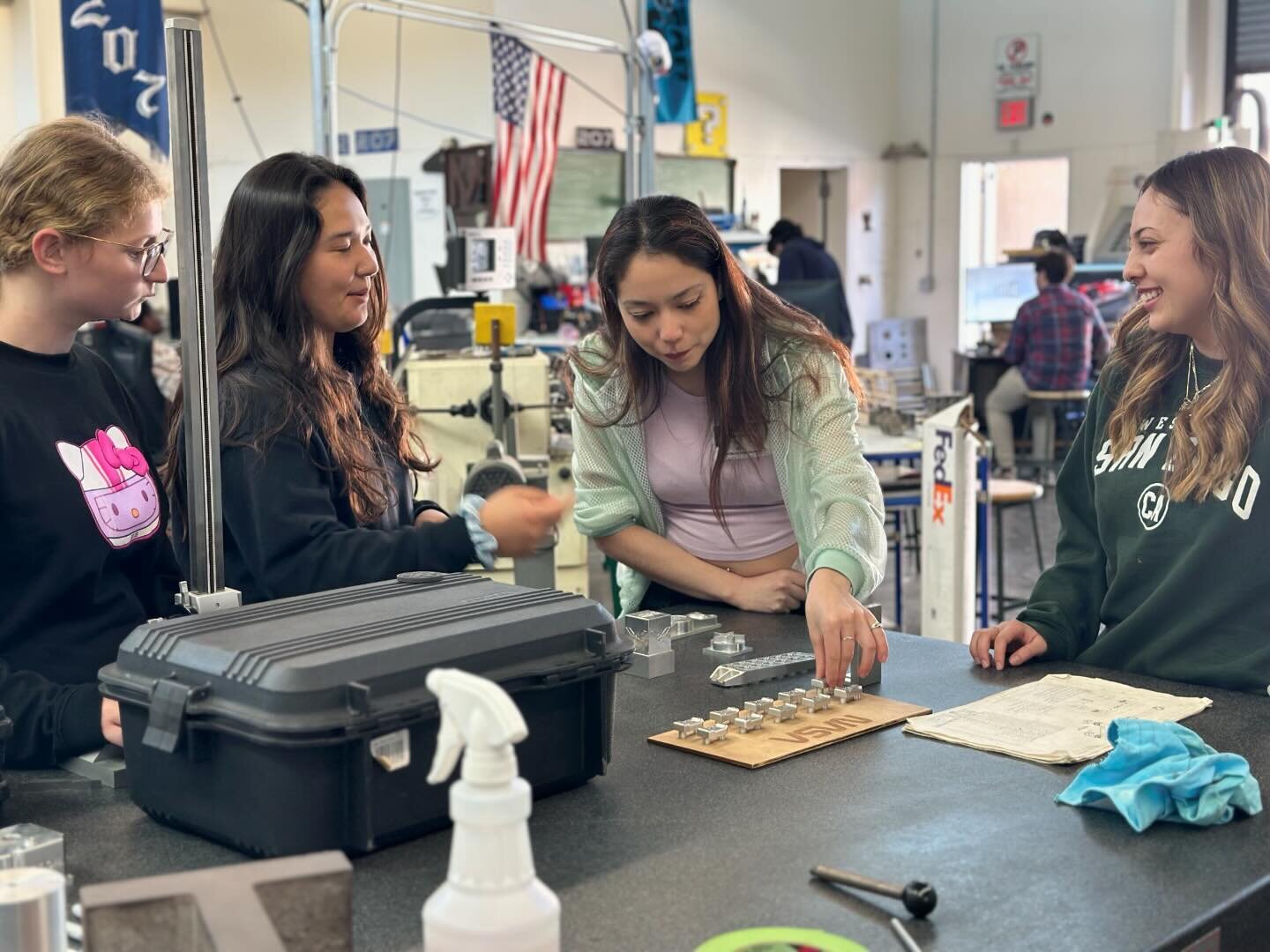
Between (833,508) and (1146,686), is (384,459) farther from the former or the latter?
(1146,686)

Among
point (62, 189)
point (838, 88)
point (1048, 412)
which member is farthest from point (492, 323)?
point (838, 88)

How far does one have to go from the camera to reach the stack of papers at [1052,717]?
A: 1.36 metres

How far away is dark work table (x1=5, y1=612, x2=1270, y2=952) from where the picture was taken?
0.98 metres

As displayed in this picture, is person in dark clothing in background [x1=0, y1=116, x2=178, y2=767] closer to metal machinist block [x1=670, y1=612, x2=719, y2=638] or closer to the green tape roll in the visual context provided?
metal machinist block [x1=670, y1=612, x2=719, y2=638]

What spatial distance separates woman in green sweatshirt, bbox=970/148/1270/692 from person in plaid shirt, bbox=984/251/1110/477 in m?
5.99

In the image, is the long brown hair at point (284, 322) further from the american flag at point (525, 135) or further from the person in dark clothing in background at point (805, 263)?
the person in dark clothing in background at point (805, 263)

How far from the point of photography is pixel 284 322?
5.87 ft

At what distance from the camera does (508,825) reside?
0.70 meters

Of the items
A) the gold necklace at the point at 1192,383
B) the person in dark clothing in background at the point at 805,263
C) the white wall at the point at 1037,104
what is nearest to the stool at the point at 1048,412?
the person in dark clothing in background at the point at 805,263

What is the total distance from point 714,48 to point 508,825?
9641 mm

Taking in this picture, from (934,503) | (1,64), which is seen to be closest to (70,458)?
(934,503)

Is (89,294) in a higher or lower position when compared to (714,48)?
lower

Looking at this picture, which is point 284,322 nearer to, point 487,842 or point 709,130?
point 487,842

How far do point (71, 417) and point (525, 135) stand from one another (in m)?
5.18
